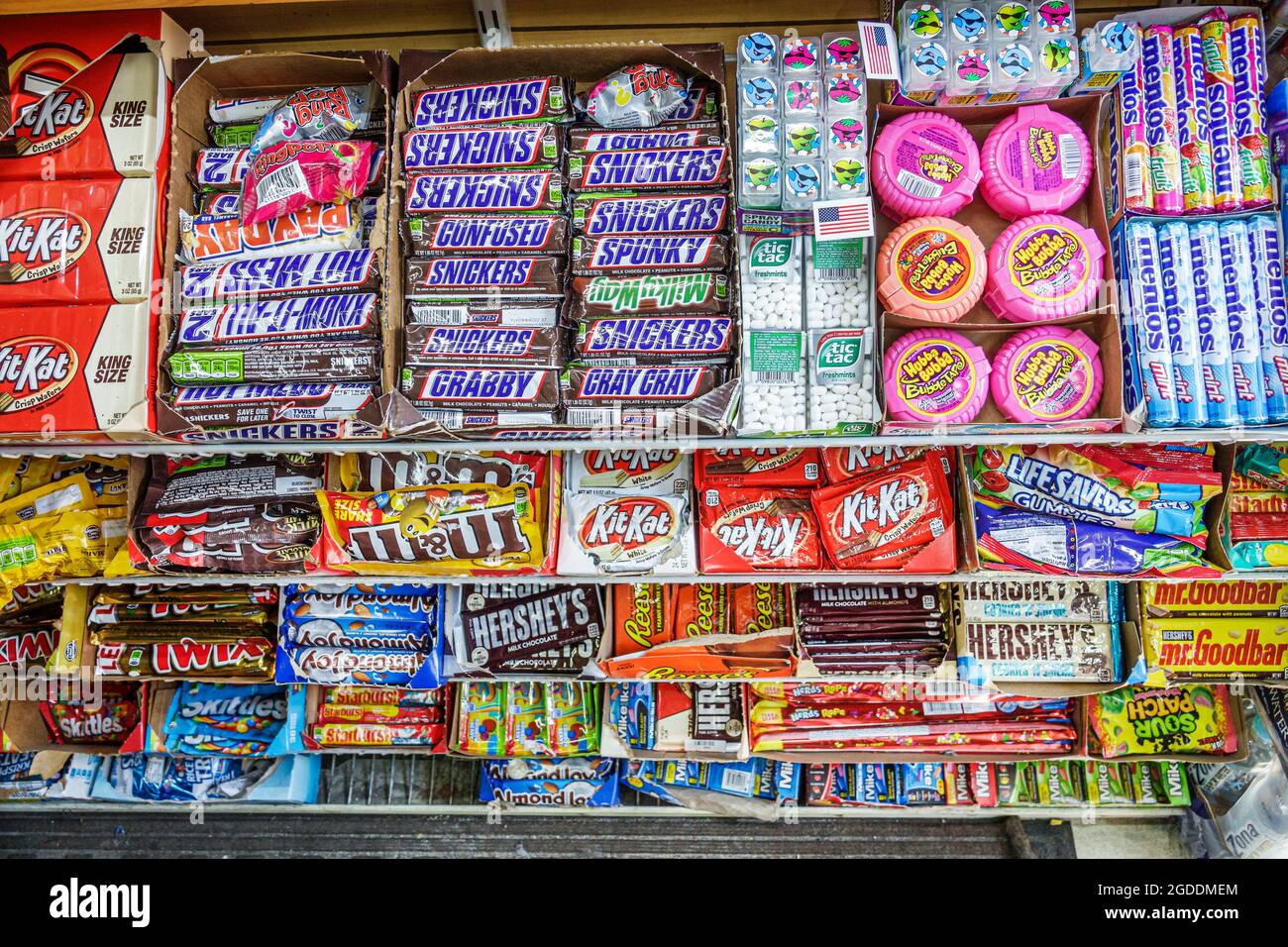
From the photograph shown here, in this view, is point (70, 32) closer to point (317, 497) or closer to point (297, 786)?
point (317, 497)

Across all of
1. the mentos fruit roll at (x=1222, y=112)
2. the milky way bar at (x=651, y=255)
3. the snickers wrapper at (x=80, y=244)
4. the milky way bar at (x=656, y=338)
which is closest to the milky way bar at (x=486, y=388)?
the milky way bar at (x=656, y=338)

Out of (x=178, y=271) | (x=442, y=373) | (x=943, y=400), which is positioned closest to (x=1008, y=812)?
(x=943, y=400)

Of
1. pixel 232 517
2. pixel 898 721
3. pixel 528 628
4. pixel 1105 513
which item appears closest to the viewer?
pixel 1105 513

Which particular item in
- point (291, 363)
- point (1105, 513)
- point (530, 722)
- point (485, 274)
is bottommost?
point (530, 722)

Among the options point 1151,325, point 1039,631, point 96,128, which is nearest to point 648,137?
point 1151,325

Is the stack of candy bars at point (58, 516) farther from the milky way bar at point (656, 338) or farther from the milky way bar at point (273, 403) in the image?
the milky way bar at point (656, 338)

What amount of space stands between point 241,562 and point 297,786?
3.99 ft

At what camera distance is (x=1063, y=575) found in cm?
220

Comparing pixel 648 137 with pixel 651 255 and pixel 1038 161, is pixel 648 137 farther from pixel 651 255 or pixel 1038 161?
pixel 1038 161

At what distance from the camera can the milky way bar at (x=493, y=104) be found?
2.14 meters

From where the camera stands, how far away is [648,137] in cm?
212

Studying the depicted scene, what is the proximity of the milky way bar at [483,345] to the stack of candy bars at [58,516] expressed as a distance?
3.70ft

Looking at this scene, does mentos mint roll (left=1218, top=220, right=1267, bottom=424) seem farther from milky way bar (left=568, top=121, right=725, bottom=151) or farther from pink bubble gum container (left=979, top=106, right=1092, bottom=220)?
milky way bar (left=568, top=121, right=725, bottom=151)

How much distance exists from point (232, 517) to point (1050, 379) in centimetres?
221
